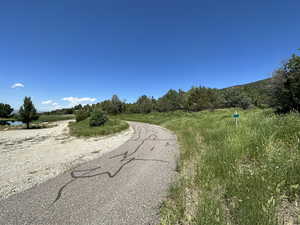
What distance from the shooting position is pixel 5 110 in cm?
4684

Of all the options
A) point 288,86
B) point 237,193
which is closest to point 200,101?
point 288,86

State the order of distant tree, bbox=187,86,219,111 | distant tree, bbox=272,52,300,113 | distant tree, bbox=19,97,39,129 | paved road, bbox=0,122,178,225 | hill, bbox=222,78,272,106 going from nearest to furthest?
paved road, bbox=0,122,178,225
distant tree, bbox=272,52,300,113
hill, bbox=222,78,272,106
distant tree, bbox=19,97,39,129
distant tree, bbox=187,86,219,111

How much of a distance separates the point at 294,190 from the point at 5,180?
713 cm

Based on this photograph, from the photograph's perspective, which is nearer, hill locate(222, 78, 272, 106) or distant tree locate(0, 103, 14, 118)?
hill locate(222, 78, 272, 106)

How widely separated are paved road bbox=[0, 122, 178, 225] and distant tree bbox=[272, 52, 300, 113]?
38.8ft

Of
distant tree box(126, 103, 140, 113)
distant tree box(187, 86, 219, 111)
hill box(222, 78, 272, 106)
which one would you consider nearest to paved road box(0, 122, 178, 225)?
hill box(222, 78, 272, 106)

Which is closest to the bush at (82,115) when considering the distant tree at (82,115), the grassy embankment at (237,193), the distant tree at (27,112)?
the distant tree at (82,115)

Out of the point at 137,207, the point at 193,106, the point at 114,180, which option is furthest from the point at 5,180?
the point at 193,106

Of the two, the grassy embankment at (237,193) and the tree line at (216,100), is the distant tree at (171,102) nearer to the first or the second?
the tree line at (216,100)

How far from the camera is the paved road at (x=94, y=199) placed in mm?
2061

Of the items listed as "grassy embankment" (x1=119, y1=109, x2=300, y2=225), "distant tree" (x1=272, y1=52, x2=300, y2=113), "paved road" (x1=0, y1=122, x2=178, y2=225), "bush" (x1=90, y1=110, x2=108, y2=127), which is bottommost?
"paved road" (x1=0, y1=122, x2=178, y2=225)

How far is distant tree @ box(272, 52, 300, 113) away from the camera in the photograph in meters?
8.78

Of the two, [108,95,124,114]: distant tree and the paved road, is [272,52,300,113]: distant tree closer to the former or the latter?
the paved road

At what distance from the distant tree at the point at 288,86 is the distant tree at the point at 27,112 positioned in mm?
36962
